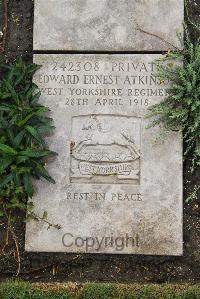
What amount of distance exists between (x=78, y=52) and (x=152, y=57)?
77 cm

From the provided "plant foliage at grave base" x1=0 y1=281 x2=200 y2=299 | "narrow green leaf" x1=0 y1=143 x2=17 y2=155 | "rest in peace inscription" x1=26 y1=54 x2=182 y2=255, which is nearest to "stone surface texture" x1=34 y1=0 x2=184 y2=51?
"rest in peace inscription" x1=26 y1=54 x2=182 y2=255

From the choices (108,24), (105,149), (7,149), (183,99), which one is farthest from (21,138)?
(183,99)

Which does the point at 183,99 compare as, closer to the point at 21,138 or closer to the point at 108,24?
the point at 108,24

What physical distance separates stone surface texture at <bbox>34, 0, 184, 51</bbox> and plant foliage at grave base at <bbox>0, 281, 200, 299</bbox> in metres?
2.38

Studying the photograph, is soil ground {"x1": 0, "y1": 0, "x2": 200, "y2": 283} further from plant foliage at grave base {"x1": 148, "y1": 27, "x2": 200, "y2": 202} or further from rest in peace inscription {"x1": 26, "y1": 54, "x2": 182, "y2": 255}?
plant foliage at grave base {"x1": 148, "y1": 27, "x2": 200, "y2": 202}

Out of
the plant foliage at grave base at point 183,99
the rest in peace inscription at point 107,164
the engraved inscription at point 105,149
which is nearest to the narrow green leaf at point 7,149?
the rest in peace inscription at point 107,164

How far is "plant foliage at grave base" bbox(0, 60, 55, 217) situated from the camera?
6.18m

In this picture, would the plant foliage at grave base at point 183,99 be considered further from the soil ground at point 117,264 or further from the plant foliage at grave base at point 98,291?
the plant foliage at grave base at point 98,291

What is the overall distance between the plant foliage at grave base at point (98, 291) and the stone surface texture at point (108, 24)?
2375 millimetres

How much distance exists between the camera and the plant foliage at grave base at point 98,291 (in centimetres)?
598

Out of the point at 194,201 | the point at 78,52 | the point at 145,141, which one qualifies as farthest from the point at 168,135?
the point at 78,52

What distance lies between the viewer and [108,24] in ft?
21.4

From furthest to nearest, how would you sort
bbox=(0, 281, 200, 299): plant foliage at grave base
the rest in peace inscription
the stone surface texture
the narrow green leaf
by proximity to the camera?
the stone surface texture, the rest in peace inscription, the narrow green leaf, bbox=(0, 281, 200, 299): plant foliage at grave base

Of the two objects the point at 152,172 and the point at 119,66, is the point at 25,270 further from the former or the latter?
the point at 119,66
